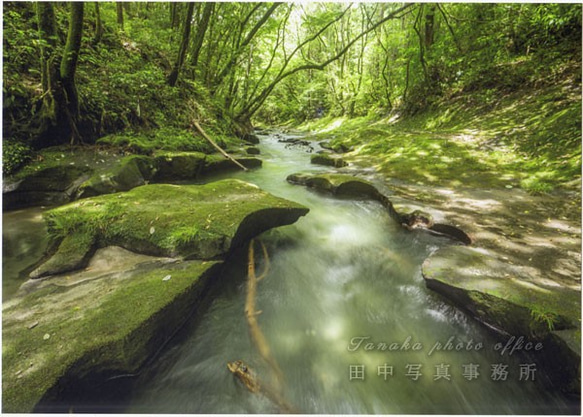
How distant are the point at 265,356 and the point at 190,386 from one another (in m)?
0.62

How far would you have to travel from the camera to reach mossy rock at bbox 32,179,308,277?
2668mm

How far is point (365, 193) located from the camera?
211 inches

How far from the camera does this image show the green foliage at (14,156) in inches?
156

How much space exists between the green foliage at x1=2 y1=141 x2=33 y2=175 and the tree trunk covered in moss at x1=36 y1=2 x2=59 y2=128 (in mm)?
500

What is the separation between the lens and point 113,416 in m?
1.63

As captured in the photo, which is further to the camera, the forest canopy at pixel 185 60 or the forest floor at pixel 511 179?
the forest canopy at pixel 185 60

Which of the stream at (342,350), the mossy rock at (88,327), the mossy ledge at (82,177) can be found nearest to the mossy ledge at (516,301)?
the stream at (342,350)

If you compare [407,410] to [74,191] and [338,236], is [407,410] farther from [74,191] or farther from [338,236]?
[74,191]

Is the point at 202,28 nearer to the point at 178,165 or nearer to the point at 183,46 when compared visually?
the point at 183,46

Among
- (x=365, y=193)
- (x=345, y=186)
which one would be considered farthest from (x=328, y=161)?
(x=365, y=193)

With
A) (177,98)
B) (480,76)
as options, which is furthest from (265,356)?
(480,76)

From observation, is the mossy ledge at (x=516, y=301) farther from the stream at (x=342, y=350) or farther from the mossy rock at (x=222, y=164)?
the mossy rock at (x=222, y=164)

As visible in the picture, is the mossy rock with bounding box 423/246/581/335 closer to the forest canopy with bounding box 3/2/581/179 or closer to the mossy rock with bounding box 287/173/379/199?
the mossy rock with bounding box 287/173/379/199

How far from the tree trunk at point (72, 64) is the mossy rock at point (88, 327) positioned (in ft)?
13.7
